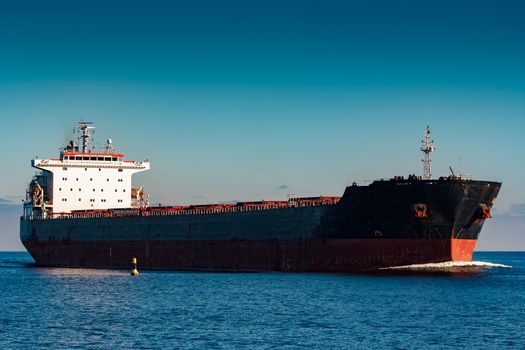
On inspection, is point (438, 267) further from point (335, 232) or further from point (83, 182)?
point (83, 182)

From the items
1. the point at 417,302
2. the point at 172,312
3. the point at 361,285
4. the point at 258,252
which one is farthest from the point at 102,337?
the point at 258,252

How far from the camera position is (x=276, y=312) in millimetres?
30984

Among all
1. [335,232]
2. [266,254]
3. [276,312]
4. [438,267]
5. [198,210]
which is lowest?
[276,312]

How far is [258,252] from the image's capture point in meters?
48.3

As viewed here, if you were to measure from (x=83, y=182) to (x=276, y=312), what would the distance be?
39.2 m

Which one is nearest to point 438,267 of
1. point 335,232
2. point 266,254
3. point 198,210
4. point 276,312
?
point 335,232

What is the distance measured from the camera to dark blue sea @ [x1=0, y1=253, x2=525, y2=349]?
25.2 m

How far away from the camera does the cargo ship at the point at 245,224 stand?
41.0m

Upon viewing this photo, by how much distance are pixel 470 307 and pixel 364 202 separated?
10.9 meters

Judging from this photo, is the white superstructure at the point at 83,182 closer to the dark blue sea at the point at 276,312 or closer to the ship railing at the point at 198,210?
the ship railing at the point at 198,210

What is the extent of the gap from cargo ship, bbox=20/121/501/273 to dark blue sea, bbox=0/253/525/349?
135 centimetres

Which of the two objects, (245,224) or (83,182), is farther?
(83,182)

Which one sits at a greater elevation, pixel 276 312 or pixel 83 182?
pixel 83 182

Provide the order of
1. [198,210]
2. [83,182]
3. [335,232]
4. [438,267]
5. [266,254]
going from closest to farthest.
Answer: [438,267] → [335,232] → [266,254] → [198,210] → [83,182]
